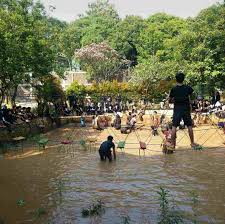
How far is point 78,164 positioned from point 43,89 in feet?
41.0

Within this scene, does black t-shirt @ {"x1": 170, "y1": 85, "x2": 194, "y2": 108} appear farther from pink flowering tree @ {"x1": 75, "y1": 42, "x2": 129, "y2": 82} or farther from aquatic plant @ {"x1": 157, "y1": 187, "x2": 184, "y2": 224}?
pink flowering tree @ {"x1": 75, "y1": 42, "x2": 129, "y2": 82}

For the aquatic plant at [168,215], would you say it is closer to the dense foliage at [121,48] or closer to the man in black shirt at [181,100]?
the man in black shirt at [181,100]

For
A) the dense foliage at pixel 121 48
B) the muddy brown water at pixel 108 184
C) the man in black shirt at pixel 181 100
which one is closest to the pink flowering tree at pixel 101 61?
the dense foliage at pixel 121 48

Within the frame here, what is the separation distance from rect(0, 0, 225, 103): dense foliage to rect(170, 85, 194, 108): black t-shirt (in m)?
12.7

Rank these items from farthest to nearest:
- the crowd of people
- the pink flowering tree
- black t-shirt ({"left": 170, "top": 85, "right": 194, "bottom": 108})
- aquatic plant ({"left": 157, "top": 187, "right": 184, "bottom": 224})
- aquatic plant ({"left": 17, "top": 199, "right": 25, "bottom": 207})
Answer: the pink flowering tree
the crowd of people
aquatic plant ({"left": 17, "top": 199, "right": 25, "bottom": 207})
aquatic plant ({"left": 157, "top": 187, "right": 184, "bottom": 224})
black t-shirt ({"left": 170, "top": 85, "right": 194, "bottom": 108})

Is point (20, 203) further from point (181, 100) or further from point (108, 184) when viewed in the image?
point (181, 100)

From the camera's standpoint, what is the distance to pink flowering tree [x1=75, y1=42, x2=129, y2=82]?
43.1 m

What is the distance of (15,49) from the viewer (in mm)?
19281

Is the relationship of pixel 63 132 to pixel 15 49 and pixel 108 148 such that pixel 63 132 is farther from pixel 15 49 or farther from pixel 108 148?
pixel 108 148

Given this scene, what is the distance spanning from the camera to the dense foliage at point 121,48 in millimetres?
20531

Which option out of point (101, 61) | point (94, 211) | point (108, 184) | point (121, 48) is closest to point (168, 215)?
point (94, 211)

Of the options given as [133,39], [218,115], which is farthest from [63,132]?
[133,39]

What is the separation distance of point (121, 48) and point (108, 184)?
39.5 m

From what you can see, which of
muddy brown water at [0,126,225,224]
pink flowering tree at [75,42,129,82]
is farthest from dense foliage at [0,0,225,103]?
muddy brown water at [0,126,225,224]
